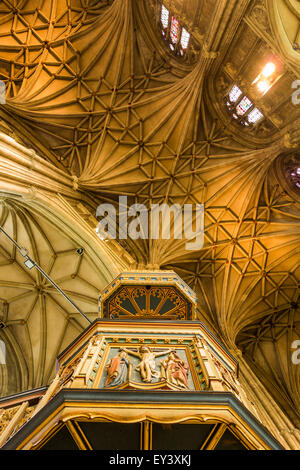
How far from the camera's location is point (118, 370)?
10.1 ft

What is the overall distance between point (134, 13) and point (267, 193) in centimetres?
1032

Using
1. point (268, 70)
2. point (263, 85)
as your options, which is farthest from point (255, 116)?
point (268, 70)

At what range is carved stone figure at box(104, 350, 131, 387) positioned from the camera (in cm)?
294

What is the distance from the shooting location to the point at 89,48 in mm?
16453

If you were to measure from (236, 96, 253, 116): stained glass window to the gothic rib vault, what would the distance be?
2.42 feet

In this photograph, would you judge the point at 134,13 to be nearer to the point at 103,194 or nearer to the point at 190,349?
the point at 103,194

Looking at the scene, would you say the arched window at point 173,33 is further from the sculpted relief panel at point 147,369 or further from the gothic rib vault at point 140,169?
the sculpted relief panel at point 147,369

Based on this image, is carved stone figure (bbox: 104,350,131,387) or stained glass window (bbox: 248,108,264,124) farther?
stained glass window (bbox: 248,108,264,124)

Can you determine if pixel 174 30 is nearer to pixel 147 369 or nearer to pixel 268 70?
pixel 268 70

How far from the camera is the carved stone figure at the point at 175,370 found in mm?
3004

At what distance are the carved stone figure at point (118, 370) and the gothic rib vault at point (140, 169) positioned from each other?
9.27 m

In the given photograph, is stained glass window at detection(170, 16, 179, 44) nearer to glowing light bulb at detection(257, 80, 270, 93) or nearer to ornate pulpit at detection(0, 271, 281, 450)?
glowing light bulb at detection(257, 80, 270, 93)

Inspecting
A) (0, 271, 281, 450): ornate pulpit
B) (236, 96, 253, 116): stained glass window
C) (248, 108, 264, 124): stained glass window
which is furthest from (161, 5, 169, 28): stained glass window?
(0, 271, 281, 450): ornate pulpit

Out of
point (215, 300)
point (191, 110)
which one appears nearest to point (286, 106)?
point (191, 110)
